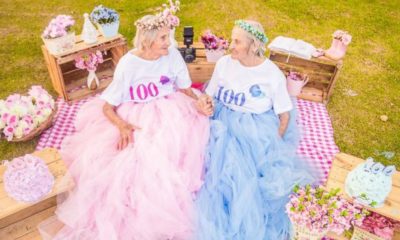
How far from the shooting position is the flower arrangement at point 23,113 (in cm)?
417

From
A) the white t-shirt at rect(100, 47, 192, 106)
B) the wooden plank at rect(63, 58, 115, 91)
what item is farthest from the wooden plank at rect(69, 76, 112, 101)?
the white t-shirt at rect(100, 47, 192, 106)

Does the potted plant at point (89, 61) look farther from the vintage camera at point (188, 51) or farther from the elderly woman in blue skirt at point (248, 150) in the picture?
the elderly woman in blue skirt at point (248, 150)

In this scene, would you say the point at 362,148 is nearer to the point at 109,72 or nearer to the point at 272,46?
the point at 272,46

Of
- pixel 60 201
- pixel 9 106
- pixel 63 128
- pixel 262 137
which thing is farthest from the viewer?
pixel 63 128

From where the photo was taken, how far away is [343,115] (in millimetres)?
5270

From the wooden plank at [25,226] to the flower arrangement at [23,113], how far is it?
3.64 ft

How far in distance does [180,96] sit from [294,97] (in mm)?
1983

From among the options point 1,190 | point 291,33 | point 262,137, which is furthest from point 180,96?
point 291,33

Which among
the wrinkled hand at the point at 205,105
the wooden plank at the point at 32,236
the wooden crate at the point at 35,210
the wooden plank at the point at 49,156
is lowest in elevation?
the wooden plank at the point at 32,236

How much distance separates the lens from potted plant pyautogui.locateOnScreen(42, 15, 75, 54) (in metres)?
4.48

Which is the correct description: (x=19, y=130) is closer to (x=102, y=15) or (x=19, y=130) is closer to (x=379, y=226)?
(x=102, y=15)

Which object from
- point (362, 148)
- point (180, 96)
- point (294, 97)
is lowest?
point (362, 148)

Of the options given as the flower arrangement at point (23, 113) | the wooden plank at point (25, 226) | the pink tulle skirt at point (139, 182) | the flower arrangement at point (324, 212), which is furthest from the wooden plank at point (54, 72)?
the flower arrangement at point (324, 212)

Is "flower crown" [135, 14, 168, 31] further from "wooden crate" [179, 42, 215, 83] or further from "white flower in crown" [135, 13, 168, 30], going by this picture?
"wooden crate" [179, 42, 215, 83]
